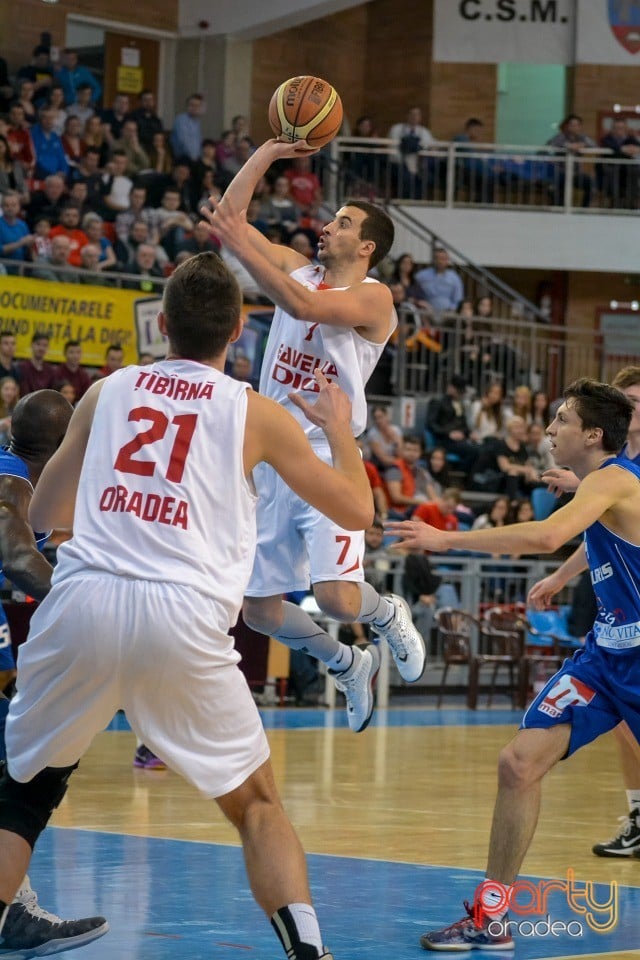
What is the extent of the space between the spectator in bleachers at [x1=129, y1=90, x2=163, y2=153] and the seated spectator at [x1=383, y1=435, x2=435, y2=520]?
19.2 ft

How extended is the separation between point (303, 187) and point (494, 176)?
4173 mm

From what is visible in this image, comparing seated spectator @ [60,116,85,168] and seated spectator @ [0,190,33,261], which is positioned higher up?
seated spectator @ [60,116,85,168]

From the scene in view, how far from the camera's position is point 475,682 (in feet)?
52.3

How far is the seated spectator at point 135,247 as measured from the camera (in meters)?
17.8

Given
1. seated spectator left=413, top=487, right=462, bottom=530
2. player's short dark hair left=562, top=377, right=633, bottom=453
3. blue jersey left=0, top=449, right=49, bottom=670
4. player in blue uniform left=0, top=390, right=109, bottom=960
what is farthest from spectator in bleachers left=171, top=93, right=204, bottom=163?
player in blue uniform left=0, top=390, right=109, bottom=960

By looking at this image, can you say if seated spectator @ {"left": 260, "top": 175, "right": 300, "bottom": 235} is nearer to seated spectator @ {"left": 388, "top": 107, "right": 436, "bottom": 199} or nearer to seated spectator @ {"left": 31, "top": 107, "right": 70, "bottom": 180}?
seated spectator @ {"left": 31, "top": 107, "right": 70, "bottom": 180}

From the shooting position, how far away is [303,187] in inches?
862

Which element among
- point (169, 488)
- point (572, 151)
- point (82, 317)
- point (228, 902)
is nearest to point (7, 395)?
point (82, 317)

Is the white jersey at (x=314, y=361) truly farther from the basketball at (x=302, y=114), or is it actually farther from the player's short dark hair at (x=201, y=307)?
the player's short dark hair at (x=201, y=307)

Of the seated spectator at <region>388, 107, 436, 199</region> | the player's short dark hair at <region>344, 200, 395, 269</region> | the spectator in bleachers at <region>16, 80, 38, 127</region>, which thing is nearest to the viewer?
the player's short dark hair at <region>344, 200, 395, 269</region>

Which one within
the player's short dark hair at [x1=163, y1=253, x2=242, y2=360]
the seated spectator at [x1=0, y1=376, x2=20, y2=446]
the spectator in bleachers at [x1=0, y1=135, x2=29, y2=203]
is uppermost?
the spectator in bleachers at [x1=0, y1=135, x2=29, y2=203]

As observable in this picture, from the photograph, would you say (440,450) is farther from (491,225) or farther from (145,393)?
(145,393)

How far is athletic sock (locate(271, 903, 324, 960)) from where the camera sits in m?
3.95

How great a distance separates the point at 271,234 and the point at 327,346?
12850mm
